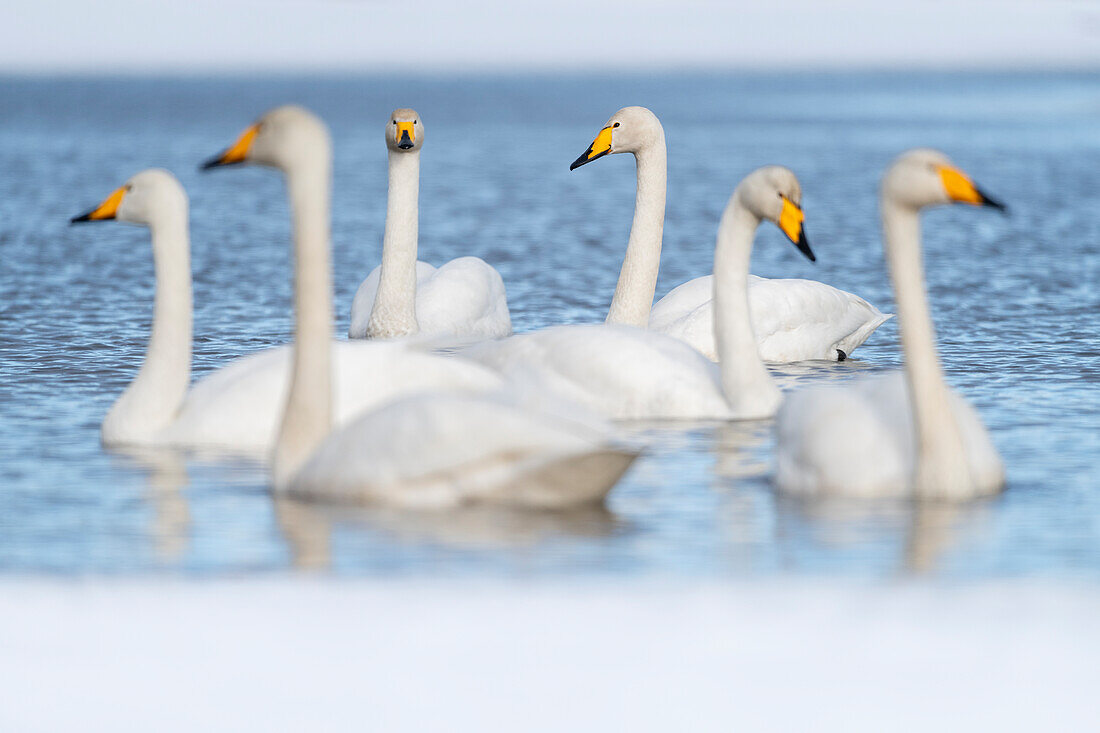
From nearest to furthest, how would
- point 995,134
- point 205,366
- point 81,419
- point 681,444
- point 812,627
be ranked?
point 812,627, point 681,444, point 81,419, point 205,366, point 995,134

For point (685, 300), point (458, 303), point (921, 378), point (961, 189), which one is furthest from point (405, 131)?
point (921, 378)

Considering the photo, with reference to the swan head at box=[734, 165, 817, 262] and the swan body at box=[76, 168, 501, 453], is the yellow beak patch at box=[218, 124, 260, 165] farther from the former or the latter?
the swan head at box=[734, 165, 817, 262]

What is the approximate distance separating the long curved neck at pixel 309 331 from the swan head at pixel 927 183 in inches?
81.7

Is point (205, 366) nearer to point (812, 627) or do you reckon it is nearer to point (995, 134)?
point (812, 627)

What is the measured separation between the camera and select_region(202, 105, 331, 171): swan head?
703 centimetres

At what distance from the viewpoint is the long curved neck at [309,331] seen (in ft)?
22.9

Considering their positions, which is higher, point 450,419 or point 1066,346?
point 450,419

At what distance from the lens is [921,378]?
6797mm

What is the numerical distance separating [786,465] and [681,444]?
1.25 m

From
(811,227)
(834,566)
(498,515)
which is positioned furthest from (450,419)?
(811,227)

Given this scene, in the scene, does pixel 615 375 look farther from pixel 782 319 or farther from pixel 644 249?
pixel 782 319

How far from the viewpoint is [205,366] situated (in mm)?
10812

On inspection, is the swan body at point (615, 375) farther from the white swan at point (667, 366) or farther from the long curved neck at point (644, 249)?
the long curved neck at point (644, 249)

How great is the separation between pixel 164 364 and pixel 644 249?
12.1 ft
